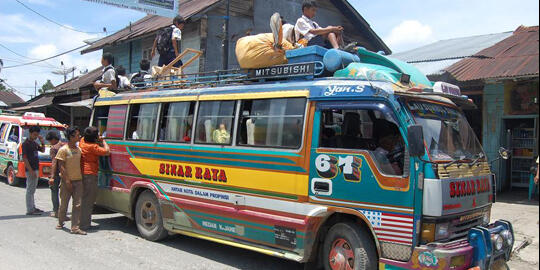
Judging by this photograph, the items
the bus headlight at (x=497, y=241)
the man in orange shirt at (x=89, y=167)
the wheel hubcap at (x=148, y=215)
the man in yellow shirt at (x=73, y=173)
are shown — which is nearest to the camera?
the bus headlight at (x=497, y=241)

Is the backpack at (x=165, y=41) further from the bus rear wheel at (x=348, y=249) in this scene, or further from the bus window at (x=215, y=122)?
the bus rear wheel at (x=348, y=249)

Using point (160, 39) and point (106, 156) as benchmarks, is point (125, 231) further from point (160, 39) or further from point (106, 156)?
point (160, 39)

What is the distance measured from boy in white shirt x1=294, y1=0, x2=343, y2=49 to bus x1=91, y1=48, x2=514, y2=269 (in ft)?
2.84

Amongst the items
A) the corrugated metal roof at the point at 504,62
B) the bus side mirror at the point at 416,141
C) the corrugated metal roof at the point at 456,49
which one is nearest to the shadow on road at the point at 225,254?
the bus side mirror at the point at 416,141

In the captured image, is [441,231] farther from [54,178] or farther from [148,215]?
[54,178]

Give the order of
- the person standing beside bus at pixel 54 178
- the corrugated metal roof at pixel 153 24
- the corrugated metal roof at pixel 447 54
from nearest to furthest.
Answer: the person standing beside bus at pixel 54 178, the corrugated metal roof at pixel 447 54, the corrugated metal roof at pixel 153 24

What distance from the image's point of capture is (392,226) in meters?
4.47

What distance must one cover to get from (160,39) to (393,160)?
292 inches

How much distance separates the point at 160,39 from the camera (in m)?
10.4

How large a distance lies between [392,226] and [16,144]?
13.2 meters

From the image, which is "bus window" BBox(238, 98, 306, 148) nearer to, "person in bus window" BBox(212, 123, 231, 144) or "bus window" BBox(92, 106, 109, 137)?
"person in bus window" BBox(212, 123, 231, 144)

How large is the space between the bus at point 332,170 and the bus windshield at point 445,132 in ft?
0.06

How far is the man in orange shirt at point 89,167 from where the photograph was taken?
306 inches

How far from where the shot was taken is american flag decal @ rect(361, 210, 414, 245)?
4366 millimetres
